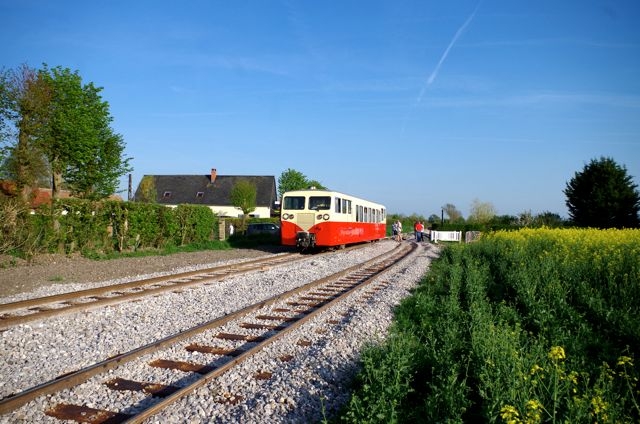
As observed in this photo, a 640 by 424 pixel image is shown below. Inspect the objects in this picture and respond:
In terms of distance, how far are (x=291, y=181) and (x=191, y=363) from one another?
261 feet

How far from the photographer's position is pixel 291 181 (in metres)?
84.4

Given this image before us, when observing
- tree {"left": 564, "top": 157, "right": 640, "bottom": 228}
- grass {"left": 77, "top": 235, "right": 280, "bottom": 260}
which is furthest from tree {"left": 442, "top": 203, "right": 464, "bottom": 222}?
grass {"left": 77, "top": 235, "right": 280, "bottom": 260}

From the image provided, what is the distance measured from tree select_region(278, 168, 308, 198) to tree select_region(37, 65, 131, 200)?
4961 cm

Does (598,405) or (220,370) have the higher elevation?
(598,405)

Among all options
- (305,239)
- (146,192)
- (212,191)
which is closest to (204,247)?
(305,239)

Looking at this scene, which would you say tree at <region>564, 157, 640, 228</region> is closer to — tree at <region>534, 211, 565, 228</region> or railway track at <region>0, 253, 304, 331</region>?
tree at <region>534, 211, 565, 228</region>

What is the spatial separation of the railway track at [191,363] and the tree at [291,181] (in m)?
74.1

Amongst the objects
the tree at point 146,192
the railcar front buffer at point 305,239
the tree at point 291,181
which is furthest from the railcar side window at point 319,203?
the tree at point 291,181

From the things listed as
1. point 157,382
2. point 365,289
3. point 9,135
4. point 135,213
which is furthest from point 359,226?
point 157,382

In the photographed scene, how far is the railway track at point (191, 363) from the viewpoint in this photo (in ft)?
13.5

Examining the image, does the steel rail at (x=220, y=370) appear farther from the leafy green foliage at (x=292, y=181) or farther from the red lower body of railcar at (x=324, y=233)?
the leafy green foliage at (x=292, y=181)

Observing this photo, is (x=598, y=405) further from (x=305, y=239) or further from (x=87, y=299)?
(x=305, y=239)

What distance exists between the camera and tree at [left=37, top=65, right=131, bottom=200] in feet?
98.6

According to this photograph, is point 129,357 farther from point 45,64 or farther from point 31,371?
point 45,64
